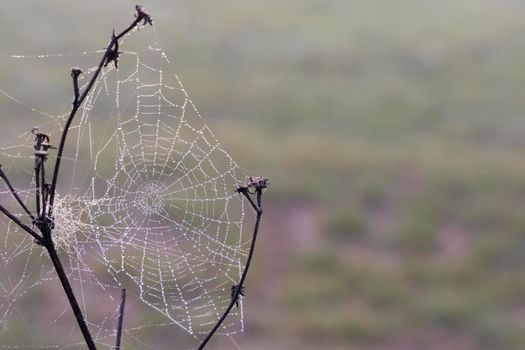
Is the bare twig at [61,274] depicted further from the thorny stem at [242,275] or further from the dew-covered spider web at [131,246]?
the dew-covered spider web at [131,246]

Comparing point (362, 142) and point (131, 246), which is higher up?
point (362, 142)

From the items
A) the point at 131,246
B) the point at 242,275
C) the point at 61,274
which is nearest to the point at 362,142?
the point at 131,246

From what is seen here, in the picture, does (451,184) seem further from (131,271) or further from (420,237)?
(131,271)

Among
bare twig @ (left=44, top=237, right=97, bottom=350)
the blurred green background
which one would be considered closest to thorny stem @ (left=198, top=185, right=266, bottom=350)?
bare twig @ (left=44, top=237, right=97, bottom=350)

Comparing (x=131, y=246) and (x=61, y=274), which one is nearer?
(x=61, y=274)

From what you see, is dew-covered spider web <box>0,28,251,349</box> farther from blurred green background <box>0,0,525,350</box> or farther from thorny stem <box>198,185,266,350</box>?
thorny stem <box>198,185,266,350</box>

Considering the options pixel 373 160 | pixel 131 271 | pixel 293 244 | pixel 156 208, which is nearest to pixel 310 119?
pixel 373 160

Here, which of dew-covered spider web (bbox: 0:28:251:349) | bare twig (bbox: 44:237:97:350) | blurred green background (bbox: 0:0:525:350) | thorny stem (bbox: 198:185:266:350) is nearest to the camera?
bare twig (bbox: 44:237:97:350)

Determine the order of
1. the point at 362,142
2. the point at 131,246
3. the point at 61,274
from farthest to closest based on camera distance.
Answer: the point at 362,142 → the point at 131,246 → the point at 61,274

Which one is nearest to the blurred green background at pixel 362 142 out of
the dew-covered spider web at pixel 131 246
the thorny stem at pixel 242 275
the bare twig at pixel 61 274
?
the dew-covered spider web at pixel 131 246

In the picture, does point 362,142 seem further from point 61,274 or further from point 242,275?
point 61,274
